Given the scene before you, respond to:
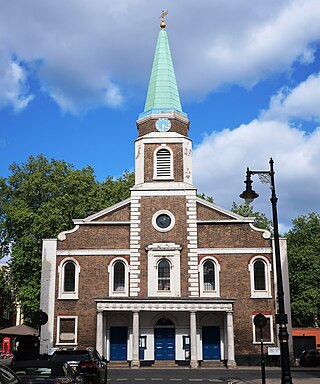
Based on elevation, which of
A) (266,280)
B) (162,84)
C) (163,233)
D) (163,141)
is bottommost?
(266,280)

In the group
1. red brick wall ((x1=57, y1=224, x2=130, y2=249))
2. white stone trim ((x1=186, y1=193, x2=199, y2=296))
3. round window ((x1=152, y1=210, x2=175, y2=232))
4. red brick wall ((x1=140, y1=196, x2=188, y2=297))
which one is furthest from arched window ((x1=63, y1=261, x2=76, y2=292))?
white stone trim ((x1=186, y1=193, x2=199, y2=296))

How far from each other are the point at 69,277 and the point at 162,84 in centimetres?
1592

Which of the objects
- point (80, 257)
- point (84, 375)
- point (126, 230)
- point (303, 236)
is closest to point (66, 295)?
point (80, 257)

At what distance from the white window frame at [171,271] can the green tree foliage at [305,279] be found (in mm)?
19652

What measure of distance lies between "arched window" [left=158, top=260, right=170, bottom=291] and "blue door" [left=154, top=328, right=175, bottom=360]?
2766 millimetres

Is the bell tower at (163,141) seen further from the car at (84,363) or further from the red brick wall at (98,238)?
the car at (84,363)

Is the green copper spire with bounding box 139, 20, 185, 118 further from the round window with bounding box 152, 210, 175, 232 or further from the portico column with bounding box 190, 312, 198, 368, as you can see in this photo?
the portico column with bounding box 190, 312, 198, 368

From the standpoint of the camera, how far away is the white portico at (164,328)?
3228cm

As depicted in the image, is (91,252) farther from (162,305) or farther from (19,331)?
(19,331)

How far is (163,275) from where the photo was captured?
3462cm

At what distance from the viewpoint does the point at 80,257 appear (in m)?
35.2

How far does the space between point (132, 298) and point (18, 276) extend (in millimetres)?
12732

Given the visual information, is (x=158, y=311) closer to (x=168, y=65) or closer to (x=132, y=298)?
(x=132, y=298)

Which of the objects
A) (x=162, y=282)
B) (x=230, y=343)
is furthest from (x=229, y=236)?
(x=230, y=343)
